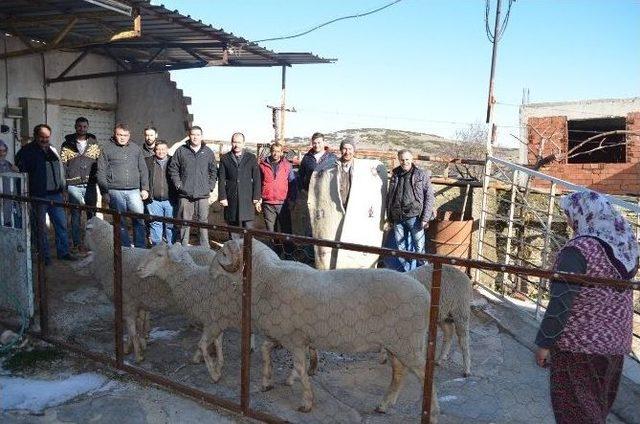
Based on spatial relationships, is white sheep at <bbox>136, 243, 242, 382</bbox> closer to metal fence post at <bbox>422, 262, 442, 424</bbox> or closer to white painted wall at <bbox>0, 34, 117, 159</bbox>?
metal fence post at <bbox>422, 262, 442, 424</bbox>

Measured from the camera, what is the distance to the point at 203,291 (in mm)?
4172

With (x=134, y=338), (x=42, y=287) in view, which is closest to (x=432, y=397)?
(x=134, y=338)

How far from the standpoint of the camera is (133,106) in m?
11.2

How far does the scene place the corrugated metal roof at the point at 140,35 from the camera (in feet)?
22.9

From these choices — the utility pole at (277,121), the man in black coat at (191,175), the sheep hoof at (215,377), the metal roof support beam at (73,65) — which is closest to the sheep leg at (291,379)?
the sheep hoof at (215,377)

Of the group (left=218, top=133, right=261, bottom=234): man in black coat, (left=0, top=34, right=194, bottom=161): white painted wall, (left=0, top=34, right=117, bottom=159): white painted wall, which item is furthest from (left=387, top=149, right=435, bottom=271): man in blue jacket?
(left=0, top=34, right=117, bottom=159): white painted wall

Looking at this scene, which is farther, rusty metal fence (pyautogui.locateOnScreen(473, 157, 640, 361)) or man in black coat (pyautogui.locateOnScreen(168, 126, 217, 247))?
man in black coat (pyautogui.locateOnScreen(168, 126, 217, 247))

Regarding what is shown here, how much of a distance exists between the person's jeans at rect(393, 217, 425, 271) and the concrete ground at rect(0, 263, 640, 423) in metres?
1.14

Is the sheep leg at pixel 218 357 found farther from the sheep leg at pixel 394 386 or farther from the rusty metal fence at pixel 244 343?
the sheep leg at pixel 394 386

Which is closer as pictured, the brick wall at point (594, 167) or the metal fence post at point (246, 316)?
the metal fence post at point (246, 316)

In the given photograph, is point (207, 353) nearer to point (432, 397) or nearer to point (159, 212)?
point (432, 397)

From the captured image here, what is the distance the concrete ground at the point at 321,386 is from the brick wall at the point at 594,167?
8.14 metres

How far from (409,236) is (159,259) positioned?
322 centimetres

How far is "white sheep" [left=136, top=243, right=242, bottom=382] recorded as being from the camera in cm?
401
